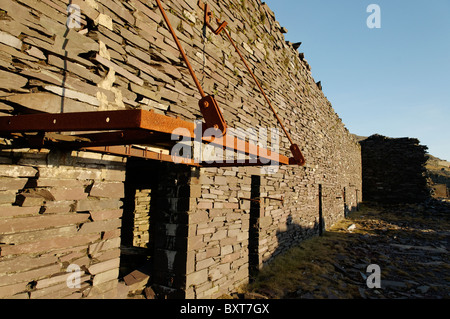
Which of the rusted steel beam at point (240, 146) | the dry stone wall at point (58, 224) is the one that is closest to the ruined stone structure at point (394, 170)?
the rusted steel beam at point (240, 146)

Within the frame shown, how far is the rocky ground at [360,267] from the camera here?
492 cm

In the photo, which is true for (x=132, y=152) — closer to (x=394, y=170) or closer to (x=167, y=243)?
(x=167, y=243)

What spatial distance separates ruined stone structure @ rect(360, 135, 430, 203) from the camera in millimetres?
18562

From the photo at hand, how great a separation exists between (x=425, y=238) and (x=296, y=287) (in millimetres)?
7874

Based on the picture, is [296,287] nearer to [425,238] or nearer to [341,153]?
[425,238]

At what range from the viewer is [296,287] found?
16.5 ft

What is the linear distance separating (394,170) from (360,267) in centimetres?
1690

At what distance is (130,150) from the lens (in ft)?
8.93

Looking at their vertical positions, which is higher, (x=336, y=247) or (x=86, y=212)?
(x=86, y=212)

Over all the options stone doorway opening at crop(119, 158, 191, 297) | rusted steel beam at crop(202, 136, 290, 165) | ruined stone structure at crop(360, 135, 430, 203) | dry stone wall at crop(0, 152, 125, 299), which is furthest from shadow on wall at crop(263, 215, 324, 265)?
ruined stone structure at crop(360, 135, 430, 203)

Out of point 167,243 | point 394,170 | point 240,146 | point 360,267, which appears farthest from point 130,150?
point 394,170

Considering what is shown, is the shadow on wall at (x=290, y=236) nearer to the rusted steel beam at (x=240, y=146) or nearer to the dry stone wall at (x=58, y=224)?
the rusted steel beam at (x=240, y=146)

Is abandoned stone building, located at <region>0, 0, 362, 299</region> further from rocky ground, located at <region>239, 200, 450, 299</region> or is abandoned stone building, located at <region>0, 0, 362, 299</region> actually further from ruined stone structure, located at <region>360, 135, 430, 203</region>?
ruined stone structure, located at <region>360, 135, 430, 203</region>
